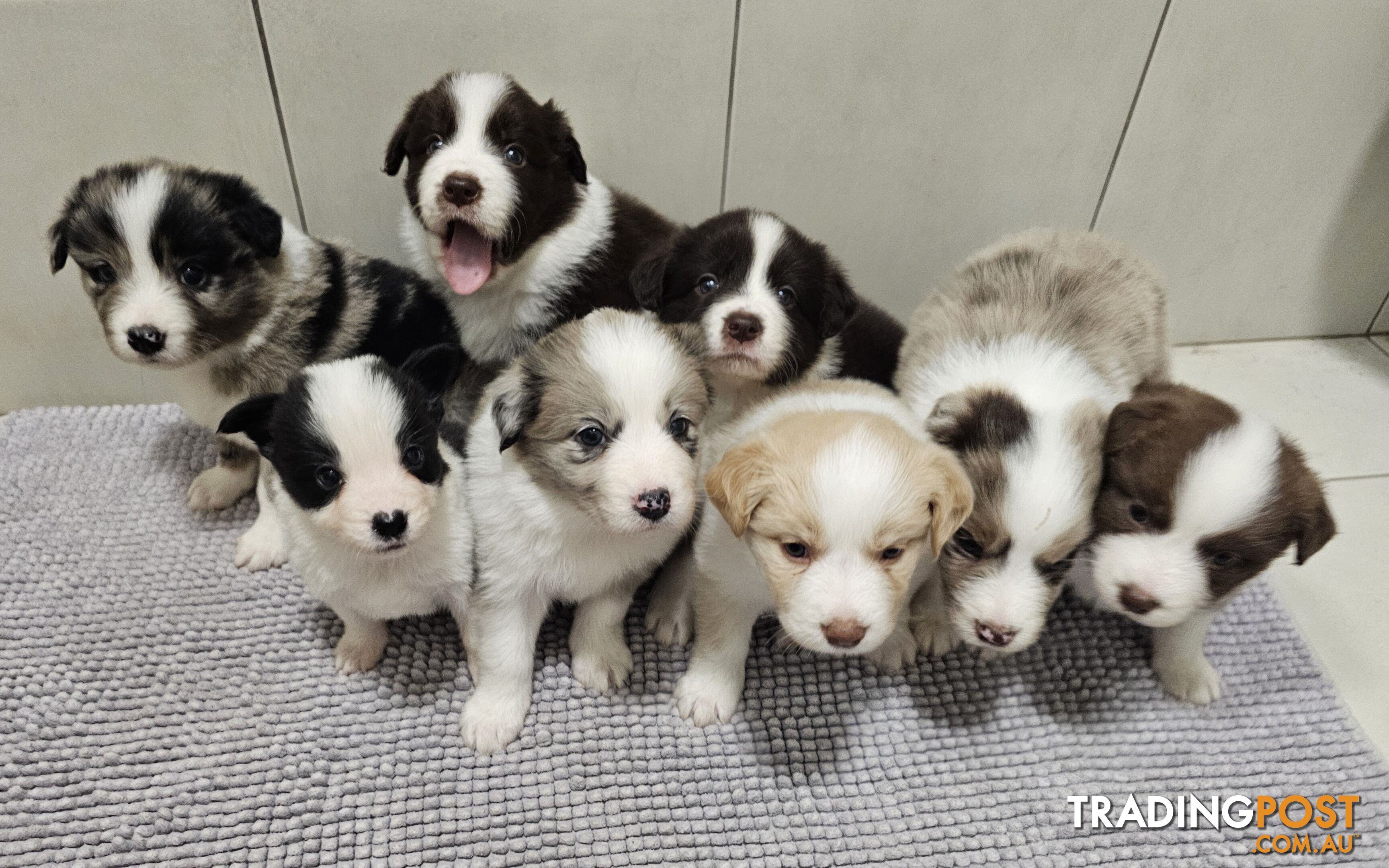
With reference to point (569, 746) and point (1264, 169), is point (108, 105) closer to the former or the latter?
point (569, 746)

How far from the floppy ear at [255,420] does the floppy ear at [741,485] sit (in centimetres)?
92

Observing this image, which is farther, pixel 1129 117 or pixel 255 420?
pixel 1129 117

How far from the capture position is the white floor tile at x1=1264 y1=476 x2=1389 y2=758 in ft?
7.51

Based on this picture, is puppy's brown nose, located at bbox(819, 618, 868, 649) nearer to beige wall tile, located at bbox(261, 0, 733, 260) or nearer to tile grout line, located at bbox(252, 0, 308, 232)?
beige wall tile, located at bbox(261, 0, 733, 260)

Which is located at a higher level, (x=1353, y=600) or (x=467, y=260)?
(x=467, y=260)

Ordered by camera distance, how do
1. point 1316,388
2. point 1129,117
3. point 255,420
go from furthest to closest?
point 1316,388
point 1129,117
point 255,420

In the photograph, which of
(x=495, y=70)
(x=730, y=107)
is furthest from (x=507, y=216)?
(x=730, y=107)

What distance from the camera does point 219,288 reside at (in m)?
2.04

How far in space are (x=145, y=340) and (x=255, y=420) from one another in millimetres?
467

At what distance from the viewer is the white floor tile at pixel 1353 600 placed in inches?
90.1

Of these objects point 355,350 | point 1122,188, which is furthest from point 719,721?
point 1122,188

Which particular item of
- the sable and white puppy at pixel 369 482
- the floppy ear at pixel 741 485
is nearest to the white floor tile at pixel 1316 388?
the floppy ear at pixel 741 485

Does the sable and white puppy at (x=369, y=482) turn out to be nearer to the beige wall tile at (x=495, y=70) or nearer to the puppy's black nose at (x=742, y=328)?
the puppy's black nose at (x=742, y=328)

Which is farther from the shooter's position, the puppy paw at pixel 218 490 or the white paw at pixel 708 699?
the puppy paw at pixel 218 490
